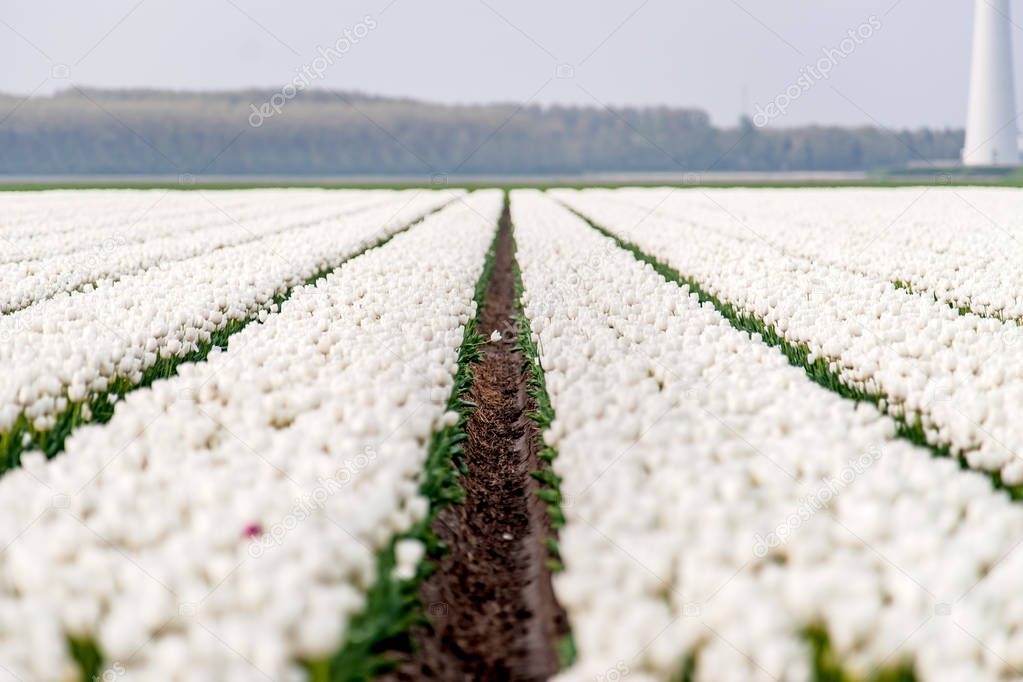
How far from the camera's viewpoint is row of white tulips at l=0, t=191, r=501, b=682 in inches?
95.8

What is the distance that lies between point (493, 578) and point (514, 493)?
50.7 inches

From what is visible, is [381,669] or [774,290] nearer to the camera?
[381,669]

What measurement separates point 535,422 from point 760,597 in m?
3.81

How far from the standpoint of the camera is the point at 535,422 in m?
6.36

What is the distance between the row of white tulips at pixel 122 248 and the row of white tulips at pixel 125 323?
3.21 ft

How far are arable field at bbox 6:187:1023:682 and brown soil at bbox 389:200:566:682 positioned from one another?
22mm

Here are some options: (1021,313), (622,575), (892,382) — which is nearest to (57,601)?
(622,575)

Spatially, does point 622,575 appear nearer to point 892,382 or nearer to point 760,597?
point 760,597

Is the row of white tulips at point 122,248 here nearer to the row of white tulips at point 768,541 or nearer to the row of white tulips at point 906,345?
the row of white tulips at point 768,541


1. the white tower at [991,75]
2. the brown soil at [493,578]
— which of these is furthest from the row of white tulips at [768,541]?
the white tower at [991,75]

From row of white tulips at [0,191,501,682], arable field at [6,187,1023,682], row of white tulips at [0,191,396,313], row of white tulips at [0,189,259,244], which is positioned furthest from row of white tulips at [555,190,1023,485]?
row of white tulips at [0,189,259,244]

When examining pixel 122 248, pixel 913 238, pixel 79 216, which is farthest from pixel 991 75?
pixel 122 248

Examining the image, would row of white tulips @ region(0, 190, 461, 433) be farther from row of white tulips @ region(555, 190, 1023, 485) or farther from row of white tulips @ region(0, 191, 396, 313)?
row of white tulips @ region(555, 190, 1023, 485)

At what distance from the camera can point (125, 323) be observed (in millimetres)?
7160
